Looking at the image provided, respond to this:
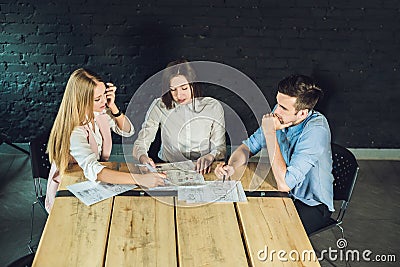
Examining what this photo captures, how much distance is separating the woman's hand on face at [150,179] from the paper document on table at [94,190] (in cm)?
5

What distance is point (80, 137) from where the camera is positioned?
308cm

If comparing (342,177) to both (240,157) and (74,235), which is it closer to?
(240,157)

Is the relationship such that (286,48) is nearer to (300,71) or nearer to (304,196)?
(300,71)

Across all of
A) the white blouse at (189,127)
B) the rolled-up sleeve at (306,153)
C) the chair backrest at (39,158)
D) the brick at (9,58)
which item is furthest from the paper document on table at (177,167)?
the brick at (9,58)

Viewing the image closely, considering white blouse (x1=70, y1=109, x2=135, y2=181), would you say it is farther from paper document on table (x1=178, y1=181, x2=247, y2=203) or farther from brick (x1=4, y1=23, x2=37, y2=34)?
brick (x1=4, y1=23, x2=37, y2=34)

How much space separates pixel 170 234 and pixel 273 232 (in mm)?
444

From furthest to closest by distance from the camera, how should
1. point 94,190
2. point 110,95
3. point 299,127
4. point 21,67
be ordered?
point 21,67 < point 110,95 < point 299,127 < point 94,190

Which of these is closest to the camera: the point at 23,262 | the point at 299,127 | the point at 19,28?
the point at 23,262

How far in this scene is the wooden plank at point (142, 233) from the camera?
2338mm

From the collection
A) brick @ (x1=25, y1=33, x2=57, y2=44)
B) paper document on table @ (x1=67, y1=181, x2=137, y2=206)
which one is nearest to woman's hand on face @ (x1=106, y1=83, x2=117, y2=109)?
paper document on table @ (x1=67, y1=181, x2=137, y2=206)

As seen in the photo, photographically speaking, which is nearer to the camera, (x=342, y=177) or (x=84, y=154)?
(x=84, y=154)

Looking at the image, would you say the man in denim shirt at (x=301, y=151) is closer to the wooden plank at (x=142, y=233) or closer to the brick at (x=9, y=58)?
the wooden plank at (x=142, y=233)

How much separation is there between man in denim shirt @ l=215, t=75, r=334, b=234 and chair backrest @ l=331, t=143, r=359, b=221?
0.26ft

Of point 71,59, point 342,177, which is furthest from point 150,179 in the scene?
point 71,59
